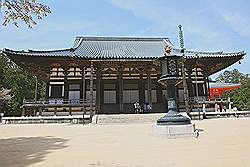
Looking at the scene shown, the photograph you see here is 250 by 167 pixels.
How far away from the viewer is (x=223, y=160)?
14.2 ft

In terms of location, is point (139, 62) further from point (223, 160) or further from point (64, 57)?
point (223, 160)

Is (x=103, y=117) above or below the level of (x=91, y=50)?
below

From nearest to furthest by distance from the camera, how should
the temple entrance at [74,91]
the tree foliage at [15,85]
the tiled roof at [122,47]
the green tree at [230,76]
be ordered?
the temple entrance at [74,91] < the tiled roof at [122,47] < the tree foliage at [15,85] < the green tree at [230,76]

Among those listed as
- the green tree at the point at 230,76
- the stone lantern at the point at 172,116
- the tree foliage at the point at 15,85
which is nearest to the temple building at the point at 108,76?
the tree foliage at the point at 15,85

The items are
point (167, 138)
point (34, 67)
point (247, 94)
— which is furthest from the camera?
point (247, 94)

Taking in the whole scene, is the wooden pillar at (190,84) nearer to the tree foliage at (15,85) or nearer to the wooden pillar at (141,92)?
the wooden pillar at (141,92)

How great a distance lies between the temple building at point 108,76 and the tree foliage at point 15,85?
9025mm

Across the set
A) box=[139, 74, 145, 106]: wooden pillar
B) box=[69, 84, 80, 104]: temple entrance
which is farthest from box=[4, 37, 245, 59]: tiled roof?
box=[69, 84, 80, 104]: temple entrance

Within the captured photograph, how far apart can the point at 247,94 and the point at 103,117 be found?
25.6 meters

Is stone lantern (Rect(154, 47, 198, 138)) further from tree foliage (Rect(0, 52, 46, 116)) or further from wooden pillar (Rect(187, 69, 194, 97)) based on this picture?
tree foliage (Rect(0, 52, 46, 116))

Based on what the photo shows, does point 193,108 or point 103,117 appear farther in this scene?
point 193,108

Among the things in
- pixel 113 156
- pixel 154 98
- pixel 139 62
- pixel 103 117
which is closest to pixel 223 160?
pixel 113 156

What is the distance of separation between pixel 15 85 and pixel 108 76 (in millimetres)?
16807

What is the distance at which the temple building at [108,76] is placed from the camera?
65.9 ft
